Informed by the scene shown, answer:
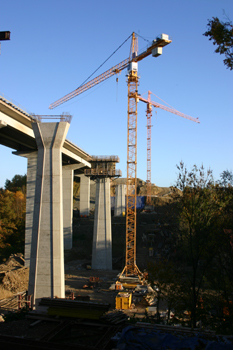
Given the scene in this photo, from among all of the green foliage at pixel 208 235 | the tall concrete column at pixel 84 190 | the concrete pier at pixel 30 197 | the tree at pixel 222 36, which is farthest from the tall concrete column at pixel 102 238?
the tree at pixel 222 36

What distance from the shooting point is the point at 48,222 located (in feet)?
82.4

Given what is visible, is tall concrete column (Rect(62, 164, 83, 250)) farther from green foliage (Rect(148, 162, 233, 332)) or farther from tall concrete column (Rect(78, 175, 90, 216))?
green foliage (Rect(148, 162, 233, 332))

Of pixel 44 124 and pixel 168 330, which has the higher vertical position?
pixel 44 124

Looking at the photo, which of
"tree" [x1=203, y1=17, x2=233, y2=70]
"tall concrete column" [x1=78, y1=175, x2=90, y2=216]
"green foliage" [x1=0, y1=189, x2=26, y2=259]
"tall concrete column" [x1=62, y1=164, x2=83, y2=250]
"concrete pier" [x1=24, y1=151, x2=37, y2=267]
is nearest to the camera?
"tree" [x1=203, y1=17, x2=233, y2=70]

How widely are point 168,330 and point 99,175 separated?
40.0 m

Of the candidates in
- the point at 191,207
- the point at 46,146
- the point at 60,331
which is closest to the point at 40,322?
the point at 60,331

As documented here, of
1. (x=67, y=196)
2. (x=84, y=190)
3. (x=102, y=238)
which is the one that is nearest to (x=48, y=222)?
(x=102, y=238)

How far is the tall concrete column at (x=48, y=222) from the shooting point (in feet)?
80.7

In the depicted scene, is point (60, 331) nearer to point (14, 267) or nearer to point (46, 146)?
point (46, 146)

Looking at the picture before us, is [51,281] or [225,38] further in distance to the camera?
[51,281]

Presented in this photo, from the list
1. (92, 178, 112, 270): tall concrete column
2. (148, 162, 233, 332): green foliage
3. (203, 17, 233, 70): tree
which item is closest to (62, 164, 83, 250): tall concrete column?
(92, 178, 112, 270): tall concrete column

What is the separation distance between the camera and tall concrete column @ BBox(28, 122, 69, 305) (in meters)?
24.6

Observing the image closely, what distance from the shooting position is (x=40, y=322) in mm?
13523

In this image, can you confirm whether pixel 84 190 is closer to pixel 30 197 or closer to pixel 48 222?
pixel 30 197
